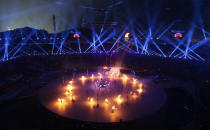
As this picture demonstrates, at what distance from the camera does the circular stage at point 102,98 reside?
22.0ft

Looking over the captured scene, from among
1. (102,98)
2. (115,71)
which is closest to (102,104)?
(102,98)

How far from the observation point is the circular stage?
22.0ft

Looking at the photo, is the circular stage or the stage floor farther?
the circular stage

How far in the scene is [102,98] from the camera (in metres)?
8.26

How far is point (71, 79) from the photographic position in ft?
A: 37.3

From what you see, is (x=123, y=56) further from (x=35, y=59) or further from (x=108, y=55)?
(x=35, y=59)

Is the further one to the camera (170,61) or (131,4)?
(131,4)

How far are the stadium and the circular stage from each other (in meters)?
0.04

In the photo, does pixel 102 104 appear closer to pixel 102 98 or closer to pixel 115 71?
pixel 102 98

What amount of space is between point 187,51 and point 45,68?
1463 cm

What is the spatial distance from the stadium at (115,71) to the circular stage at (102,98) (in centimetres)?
4

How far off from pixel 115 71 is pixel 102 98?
16.5 feet

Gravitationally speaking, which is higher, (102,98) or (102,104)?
Answer: (102,98)

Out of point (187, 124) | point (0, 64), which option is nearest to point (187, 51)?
point (187, 124)
